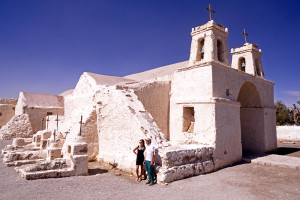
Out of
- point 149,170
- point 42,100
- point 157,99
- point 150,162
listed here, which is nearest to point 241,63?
point 157,99

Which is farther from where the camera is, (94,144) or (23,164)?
(94,144)

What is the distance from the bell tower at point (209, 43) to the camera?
1001 cm

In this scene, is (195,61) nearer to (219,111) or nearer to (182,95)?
(182,95)

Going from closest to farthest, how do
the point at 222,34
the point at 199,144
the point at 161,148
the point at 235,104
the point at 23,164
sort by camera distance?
the point at 161,148 → the point at 23,164 → the point at 199,144 → the point at 235,104 → the point at 222,34

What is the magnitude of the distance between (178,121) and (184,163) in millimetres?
3375

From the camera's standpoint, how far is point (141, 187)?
5855mm

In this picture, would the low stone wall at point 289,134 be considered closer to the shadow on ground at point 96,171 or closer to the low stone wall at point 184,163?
the low stone wall at point 184,163

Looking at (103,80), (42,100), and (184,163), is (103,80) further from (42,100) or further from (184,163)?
(42,100)

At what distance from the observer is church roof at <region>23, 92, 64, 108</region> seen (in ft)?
61.3

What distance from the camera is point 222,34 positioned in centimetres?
1071

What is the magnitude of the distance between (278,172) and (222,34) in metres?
6.71

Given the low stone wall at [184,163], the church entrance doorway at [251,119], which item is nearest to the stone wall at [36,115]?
the low stone wall at [184,163]

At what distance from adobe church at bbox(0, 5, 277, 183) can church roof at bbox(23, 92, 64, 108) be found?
794cm

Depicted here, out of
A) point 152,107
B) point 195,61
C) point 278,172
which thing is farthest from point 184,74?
point 278,172
